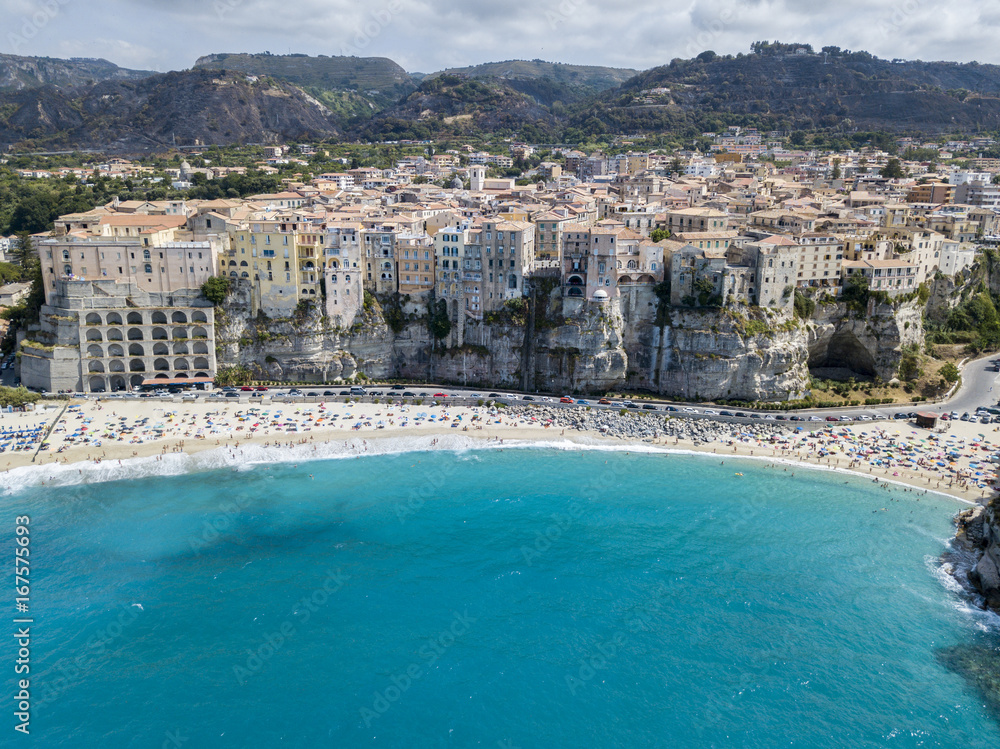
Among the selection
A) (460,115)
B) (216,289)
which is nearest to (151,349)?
(216,289)

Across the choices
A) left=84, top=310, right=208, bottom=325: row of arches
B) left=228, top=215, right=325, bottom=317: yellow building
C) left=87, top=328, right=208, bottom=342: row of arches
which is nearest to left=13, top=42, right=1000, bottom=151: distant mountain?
left=228, top=215, right=325, bottom=317: yellow building

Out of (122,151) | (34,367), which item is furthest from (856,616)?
(122,151)

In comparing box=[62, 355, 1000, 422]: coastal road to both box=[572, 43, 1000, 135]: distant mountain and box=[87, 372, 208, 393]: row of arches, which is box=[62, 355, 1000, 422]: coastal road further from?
box=[572, 43, 1000, 135]: distant mountain

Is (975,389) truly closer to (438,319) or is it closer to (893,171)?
(438,319)

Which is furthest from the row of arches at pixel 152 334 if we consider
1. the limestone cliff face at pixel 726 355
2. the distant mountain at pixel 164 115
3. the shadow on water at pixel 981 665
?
the distant mountain at pixel 164 115

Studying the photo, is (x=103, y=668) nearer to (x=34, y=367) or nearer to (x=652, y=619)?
(x=652, y=619)
